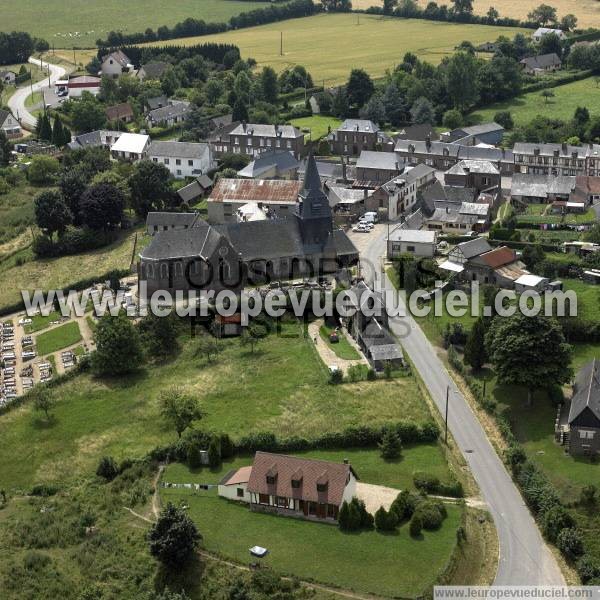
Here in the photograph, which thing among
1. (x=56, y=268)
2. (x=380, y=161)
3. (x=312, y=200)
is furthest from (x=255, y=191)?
(x=56, y=268)

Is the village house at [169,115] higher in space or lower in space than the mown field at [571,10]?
lower

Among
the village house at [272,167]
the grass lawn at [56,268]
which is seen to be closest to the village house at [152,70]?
the village house at [272,167]

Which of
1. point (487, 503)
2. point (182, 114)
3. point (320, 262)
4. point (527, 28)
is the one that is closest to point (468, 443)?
point (487, 503)

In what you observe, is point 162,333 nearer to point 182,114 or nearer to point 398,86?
point 182,114

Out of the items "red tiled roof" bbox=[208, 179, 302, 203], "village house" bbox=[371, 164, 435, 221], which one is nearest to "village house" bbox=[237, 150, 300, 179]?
"red tiled roof" bbox=[208, 179, 302, 203]

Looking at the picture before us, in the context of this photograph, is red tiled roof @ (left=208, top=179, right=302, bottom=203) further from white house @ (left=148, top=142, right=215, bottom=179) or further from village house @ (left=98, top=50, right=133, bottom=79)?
village house @ (left=98, top=50, right=133, bottom=79)

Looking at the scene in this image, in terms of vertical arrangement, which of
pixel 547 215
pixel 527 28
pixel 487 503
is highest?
pixel 527 28

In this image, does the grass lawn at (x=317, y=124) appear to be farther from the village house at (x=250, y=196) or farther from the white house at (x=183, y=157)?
the village house at (x=250, y=196)
